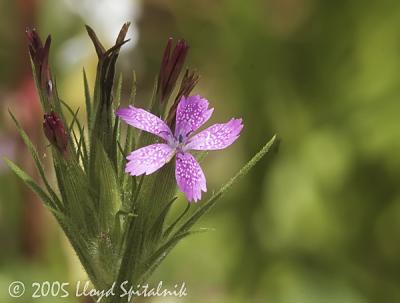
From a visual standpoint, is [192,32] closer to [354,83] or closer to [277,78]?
[277,78]

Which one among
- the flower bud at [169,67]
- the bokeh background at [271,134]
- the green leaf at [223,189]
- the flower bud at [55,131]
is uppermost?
the flower bud at [169,67]

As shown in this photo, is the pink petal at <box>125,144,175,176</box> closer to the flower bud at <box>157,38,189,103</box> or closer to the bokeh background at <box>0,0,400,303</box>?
the flower bud at <box>157,38,189,103</box>

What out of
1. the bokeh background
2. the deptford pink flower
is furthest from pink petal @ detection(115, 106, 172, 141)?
the bokeh background

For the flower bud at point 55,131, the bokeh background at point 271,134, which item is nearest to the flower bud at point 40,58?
the flower bud at point 55,131

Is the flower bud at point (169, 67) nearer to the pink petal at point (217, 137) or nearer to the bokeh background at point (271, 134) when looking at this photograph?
the pink petal at point (217, 137)

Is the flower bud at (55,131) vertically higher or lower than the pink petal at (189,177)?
higher

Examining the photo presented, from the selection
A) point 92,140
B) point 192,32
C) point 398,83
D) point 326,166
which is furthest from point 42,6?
point 92,140

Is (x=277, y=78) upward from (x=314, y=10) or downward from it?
downward
